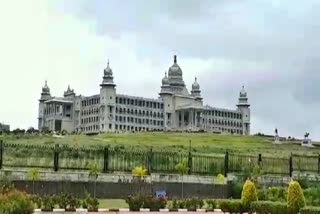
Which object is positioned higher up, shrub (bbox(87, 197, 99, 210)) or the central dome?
the central dome

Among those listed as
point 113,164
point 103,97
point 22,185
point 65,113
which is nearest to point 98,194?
point 22,185

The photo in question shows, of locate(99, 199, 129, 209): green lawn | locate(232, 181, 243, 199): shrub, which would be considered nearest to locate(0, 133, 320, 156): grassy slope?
locate(232, 181, 243, 199): shrub

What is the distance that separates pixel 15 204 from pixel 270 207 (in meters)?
8.58

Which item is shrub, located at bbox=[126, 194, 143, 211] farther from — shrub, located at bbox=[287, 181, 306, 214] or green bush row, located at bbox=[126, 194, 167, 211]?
shrub, located at bbox=[287, 181, 306, 214]

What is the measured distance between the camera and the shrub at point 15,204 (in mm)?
18359

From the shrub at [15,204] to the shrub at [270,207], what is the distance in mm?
7958

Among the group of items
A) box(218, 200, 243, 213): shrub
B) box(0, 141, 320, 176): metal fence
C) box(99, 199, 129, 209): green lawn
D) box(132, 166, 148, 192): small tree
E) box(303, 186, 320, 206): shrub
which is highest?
box(0, 141, 320, 176): metal fence

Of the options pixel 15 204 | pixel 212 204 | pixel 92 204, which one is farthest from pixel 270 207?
pixel 15 204

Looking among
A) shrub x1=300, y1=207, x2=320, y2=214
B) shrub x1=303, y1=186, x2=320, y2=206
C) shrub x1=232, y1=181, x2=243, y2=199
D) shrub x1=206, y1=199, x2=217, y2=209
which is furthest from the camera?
shrub x1=232, y1=181, x2=243, y2=199

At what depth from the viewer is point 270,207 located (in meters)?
21.9

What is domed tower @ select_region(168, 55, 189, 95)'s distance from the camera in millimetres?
151750

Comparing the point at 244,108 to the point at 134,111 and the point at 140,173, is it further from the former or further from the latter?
the point at 140,173

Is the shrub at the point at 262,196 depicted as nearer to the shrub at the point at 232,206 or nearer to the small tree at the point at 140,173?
the shrub at the point at 232,206

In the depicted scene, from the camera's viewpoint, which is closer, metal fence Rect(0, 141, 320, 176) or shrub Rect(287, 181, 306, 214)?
shrub Rect(287, 181, 306, 214)
